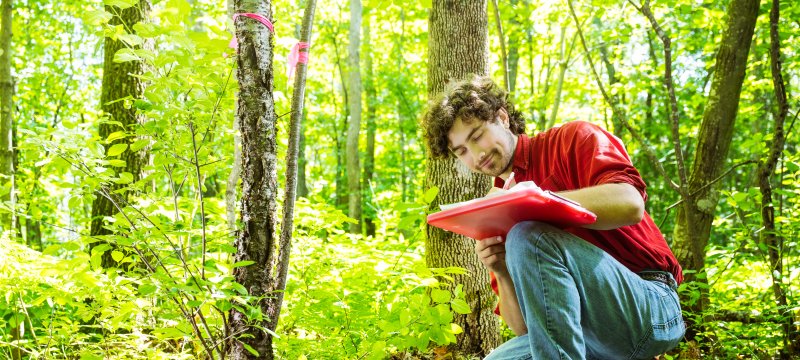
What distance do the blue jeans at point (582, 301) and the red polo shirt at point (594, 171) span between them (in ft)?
0.41

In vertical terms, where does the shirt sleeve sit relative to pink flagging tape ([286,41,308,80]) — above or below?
below

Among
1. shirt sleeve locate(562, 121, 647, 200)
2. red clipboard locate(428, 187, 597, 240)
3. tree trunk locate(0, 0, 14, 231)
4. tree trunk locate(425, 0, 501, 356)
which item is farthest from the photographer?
tree trunk locate(0, 0, 14, 231)

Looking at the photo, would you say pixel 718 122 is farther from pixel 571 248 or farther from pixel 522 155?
pixel 571 248

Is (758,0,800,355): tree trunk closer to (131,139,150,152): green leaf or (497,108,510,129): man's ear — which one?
(497,108,510,129): man's ear

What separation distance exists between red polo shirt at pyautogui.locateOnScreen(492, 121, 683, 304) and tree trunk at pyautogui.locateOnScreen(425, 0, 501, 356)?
1868mm

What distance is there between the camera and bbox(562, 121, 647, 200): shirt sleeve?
181cm

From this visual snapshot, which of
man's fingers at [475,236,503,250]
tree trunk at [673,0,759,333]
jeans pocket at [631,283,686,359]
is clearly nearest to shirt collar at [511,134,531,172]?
man's fingers at [475,236,503,250]

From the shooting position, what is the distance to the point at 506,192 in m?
1.62

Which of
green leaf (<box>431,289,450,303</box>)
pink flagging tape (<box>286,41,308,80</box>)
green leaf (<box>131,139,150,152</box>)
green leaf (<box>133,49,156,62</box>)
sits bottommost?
green leaf (<box>431,289,450,303</box>)

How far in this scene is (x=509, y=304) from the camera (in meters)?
2.26

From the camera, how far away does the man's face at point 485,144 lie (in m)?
2.23

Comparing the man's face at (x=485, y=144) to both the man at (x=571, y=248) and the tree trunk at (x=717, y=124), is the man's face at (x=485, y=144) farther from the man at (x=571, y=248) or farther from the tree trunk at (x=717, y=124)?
the tree trunk at (x=717, y=124)

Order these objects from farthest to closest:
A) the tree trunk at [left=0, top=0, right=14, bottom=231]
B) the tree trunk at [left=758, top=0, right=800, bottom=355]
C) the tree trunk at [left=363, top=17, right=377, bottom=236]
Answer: the tree trunk at [left=363, top=17, right=377, bottom=236] → the tree trunk at [left=0, top=0, right=14, bottom=231] → the tree trunk at [left=758, top=0, right=800, bottom=355]

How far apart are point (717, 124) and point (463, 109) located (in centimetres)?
311
